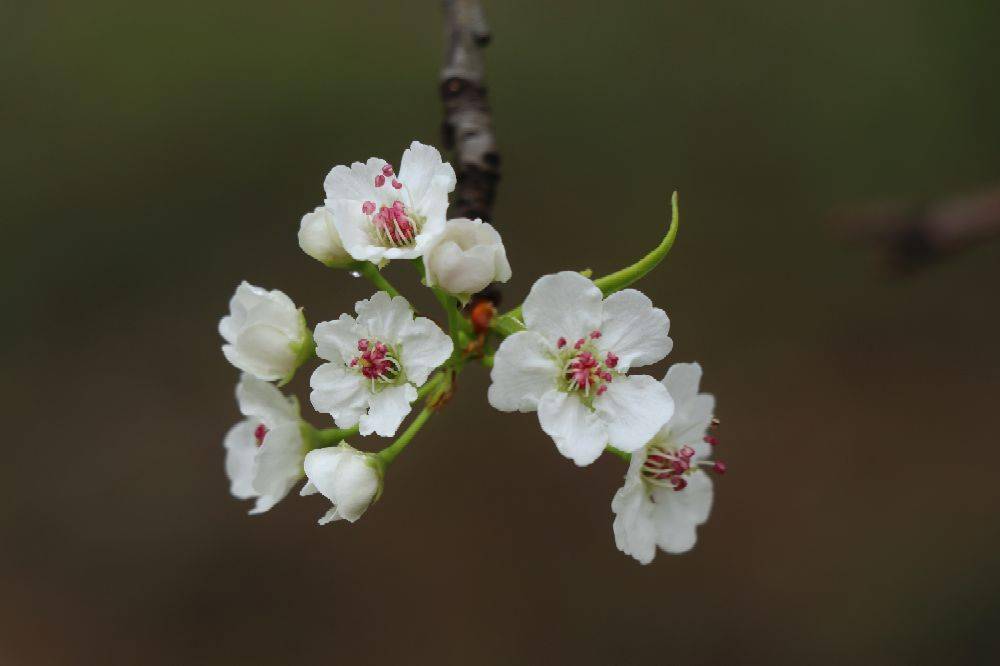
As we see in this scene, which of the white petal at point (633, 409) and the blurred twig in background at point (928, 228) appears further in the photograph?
the blurred twig in background at point (928, 228)

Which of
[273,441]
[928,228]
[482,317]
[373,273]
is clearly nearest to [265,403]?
[273,441]

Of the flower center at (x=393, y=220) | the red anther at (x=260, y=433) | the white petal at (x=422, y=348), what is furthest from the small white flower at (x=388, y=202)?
the red anther at (x=260, y=433)

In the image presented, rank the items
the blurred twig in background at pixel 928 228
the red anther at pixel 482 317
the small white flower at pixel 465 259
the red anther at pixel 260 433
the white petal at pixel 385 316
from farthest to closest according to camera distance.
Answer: the blurred twig in background at pixel 928 228, the red anther at pixel 260 433, the red anther at pixel 482 317, the white petal at pixel 385 316, the small white flower at pixel 465 259

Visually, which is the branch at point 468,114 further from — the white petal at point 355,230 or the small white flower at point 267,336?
the small white flower at point 267,336

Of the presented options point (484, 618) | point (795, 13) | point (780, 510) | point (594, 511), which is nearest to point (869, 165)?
point (795, 13)

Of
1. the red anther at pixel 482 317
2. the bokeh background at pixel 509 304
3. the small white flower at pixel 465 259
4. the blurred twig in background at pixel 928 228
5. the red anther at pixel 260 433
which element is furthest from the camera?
the bokeh background at pixel 509 304

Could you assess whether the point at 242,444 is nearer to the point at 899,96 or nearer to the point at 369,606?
the point at 369,606

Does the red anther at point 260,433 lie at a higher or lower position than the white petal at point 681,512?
higher
